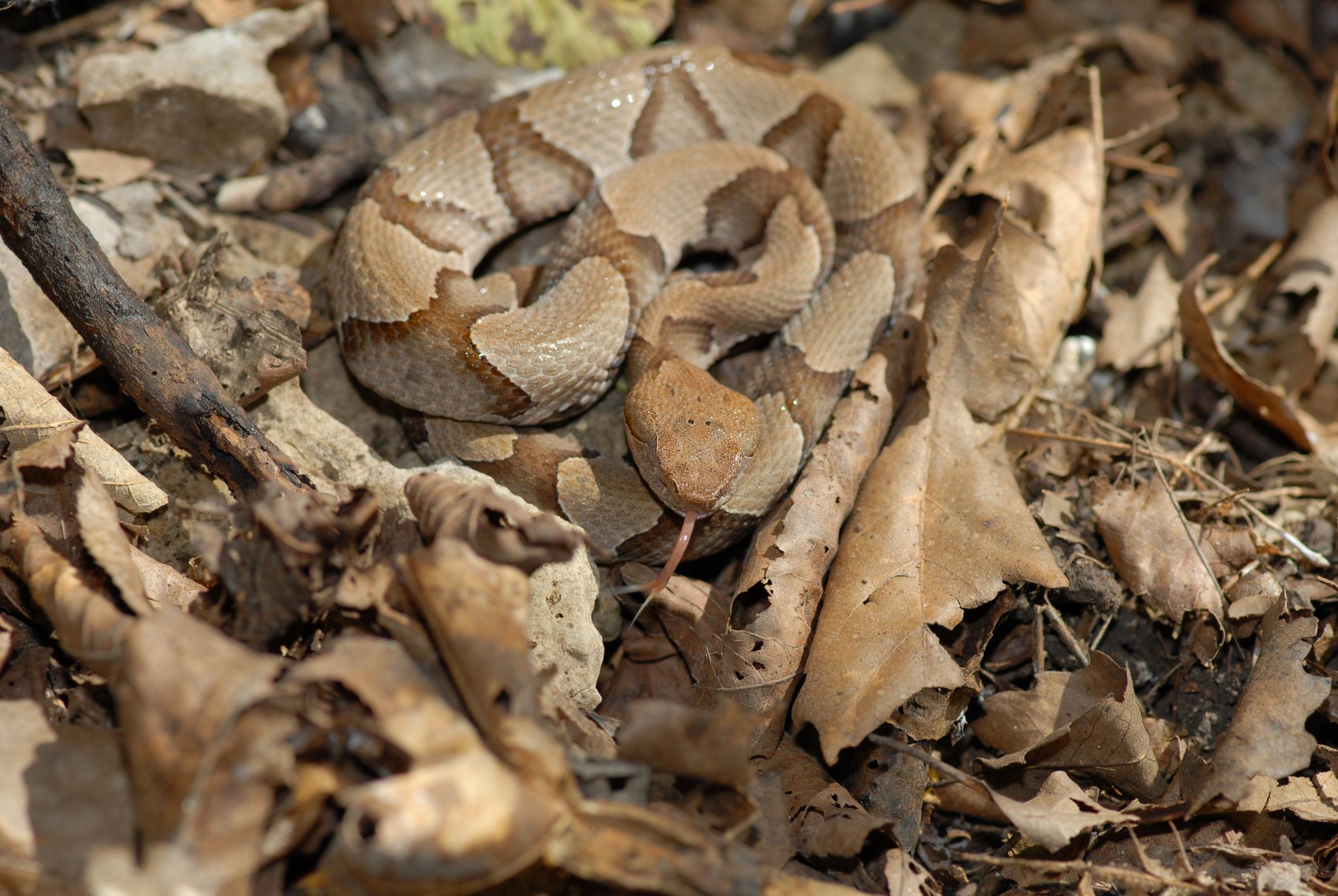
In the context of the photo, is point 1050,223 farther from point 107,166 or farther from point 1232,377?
point 107,166

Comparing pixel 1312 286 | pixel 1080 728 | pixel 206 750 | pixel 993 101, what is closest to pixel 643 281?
pixel 993 101

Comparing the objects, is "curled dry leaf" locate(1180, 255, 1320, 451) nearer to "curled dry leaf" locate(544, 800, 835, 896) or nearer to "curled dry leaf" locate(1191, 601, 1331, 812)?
"curled dry leaf" locate(1191, 601, 1331, 812)

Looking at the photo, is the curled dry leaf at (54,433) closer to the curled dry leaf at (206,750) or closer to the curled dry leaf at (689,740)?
the curled dry leaf at (206,750)

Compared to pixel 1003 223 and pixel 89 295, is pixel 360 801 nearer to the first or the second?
pixel 89 295

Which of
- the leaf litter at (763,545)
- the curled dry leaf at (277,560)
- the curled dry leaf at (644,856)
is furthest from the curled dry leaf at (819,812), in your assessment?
the curled dry leaf at (277,560)

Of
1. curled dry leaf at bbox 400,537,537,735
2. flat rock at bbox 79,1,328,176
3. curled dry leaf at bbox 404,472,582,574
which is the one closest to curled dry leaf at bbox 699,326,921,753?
curled dry leaf at bbox 404,472,582,574

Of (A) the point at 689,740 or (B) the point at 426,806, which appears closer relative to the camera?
(B) the point at 426,806
